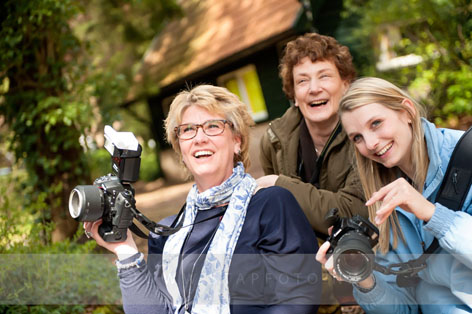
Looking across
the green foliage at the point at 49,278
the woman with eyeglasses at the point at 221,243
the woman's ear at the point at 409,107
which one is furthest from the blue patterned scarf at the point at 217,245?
the green foliage at the point at 49,278

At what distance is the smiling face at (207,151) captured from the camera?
2.09 meters

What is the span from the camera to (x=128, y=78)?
14.2 meters

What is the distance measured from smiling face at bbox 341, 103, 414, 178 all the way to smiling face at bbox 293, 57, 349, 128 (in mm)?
729

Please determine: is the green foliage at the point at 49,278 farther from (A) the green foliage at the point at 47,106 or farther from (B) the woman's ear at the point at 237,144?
(B) the woman's ear at the point at 237,144

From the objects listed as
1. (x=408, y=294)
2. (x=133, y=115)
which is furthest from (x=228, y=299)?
(x=133, y=115)

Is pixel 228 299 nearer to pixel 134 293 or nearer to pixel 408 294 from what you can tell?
pixel 134 293

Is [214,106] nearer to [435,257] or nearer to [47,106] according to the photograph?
[435,257]

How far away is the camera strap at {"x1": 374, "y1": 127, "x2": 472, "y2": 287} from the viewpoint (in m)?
1.81

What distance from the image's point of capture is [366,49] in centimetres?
1051

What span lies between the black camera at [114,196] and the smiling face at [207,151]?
27 cm

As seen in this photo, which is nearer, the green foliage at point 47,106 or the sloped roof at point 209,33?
the green foliage at point 47,106

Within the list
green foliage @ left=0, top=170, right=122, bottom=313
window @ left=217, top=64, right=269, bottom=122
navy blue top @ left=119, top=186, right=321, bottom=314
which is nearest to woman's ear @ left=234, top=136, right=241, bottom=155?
navy blue top @ left=119, top=186, right=321, bottom=314

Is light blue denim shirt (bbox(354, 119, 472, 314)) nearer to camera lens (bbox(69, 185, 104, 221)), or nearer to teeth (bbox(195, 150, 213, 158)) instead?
teeth (bbox(195, 150, 213, 158))

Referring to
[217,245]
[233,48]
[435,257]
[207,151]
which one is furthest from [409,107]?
[233,48]
